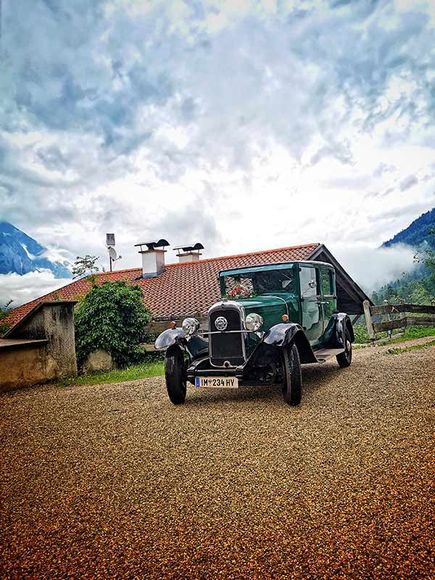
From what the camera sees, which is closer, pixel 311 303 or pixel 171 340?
pixel 171 340

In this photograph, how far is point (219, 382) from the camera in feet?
17.8

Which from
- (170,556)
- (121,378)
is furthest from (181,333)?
(170,556)

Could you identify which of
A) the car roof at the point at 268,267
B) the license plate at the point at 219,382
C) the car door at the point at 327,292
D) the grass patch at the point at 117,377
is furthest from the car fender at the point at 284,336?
the grass patch at the point at 117,377

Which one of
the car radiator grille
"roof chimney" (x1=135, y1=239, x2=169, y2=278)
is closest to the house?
"roof chimney" (x1=135, y1=239, x2=169, y2=278)

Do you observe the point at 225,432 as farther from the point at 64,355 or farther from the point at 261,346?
the point at 64,355

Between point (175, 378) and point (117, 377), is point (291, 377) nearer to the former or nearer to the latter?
point (175, 378)

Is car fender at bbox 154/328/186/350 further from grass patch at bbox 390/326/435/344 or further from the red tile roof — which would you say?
grass patch at bbox 390/326/435/344

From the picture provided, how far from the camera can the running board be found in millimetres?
6313

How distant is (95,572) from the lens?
218cm

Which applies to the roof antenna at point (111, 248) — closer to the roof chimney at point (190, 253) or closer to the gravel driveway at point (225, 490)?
the roof chimney at point (190, 253)

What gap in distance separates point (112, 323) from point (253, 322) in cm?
592

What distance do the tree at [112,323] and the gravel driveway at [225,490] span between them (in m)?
5.06

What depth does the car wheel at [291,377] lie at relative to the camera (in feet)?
16.8

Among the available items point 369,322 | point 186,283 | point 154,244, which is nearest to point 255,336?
point 369,322
